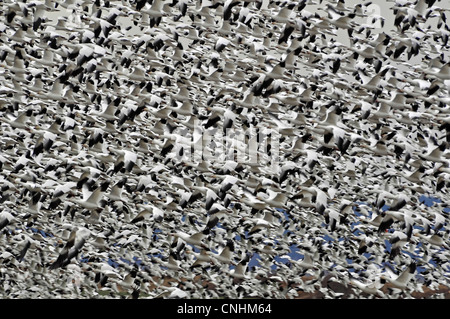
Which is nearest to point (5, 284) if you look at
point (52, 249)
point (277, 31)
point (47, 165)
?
point (52, 249)

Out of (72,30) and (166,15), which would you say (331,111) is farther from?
(72,30)

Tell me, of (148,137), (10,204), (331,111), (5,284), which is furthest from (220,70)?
(5,284)

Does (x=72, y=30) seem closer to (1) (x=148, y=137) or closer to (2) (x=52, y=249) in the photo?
(1) (x=148, y=137)

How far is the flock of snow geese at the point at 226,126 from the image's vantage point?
85.3 feet

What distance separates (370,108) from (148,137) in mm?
8379

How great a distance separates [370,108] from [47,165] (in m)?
11.8

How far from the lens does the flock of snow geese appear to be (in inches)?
1024

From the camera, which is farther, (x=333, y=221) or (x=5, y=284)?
(x=5, y=284)

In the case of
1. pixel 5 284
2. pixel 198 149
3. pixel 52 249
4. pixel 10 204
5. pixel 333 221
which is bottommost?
pixel 5 284

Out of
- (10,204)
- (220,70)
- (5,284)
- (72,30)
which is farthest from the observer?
(5,284)

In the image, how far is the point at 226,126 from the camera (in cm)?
2556

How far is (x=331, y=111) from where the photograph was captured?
25703 millimetres

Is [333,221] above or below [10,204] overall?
above

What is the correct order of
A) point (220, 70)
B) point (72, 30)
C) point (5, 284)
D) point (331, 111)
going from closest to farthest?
point (331, 111)
point (72, 30)
point (220, 70)
point (5, 284)
